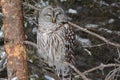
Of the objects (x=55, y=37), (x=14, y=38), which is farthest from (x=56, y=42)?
(x=14, y=38)

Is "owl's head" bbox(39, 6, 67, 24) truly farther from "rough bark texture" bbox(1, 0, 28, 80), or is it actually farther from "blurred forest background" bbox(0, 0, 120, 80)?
"rough bark texture" bbox(1, 0, 28, 80)

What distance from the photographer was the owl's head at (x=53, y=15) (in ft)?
17.5

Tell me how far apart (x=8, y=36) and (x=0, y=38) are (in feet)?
3.14

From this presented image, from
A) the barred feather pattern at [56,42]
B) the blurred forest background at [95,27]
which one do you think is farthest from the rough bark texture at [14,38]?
the blurred forest background at [95,27]

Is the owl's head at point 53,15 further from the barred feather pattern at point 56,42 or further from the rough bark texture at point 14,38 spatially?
the rough bark texture at point 14,38

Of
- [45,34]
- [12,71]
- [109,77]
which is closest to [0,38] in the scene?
[45,34]

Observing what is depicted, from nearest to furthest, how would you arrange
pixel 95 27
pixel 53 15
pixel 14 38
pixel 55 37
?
pixel 14 38 < pixel 55 37 < pixel 53 15 < pixel 95 27

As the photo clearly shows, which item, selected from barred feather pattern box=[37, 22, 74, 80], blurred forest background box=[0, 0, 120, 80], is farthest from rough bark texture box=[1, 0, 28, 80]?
blurred forest background box=[0, 0, 120, 80]

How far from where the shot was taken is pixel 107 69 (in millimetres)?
7391

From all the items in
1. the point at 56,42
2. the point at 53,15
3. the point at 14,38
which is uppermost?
the point at 14,38

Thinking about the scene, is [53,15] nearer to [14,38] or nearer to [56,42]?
[56,42]

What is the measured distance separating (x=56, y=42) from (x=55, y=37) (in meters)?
0.07

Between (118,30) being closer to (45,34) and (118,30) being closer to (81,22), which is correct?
(81,22)

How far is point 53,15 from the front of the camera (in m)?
5.42
